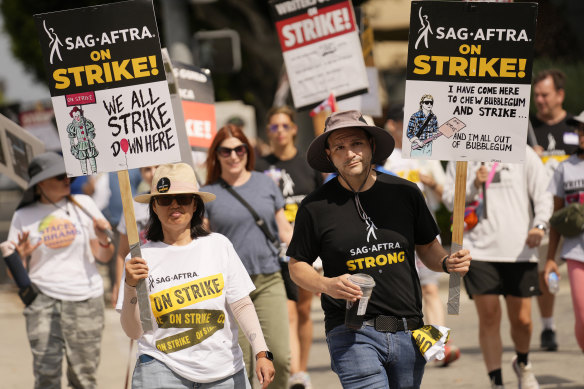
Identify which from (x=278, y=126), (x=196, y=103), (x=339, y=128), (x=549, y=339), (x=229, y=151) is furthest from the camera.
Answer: (x=549, y=339)

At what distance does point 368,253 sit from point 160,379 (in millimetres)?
1148

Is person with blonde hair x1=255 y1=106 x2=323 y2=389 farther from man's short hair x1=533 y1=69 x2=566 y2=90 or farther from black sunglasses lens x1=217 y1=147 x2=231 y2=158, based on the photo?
man's short hair x1=533 y1=69 x2=566 y2=90

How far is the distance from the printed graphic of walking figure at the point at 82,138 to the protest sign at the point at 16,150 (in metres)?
2.79

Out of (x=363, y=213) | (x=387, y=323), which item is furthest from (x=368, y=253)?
(x=387, y=323)

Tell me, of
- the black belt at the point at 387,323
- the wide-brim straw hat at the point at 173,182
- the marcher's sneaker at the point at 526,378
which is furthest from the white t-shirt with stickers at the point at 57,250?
the marcher's sneaker at the point at 526,378

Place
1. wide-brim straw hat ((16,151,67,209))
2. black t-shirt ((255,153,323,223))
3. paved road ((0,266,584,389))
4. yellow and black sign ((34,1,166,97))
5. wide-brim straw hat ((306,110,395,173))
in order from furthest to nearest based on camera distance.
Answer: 1. paved road ((0,266,584,389))
2. black t-shirt ((255,153,323,223))
3. wide-brim straw hat ((16,151,67,209))
4. yellow and black sign ((34,1,166,97))
5. wide-brim straw hat ((306,110,395,173))

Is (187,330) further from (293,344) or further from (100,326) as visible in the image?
(293,344)

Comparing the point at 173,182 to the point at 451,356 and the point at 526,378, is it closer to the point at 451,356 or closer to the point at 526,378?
the point at 526,378

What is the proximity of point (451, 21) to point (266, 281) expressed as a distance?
8.32 feet

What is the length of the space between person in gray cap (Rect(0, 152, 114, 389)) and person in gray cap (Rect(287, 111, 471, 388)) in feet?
8.22

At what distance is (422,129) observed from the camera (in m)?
5.26

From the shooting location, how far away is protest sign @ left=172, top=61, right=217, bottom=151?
27.7 feet

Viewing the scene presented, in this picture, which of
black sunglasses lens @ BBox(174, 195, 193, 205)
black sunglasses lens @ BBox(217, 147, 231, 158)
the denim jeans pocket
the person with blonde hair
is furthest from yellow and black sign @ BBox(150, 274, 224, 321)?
the person with blonde hair

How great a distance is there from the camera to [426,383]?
829 cm
